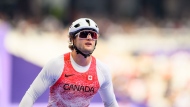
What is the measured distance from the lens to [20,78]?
50.8 feet

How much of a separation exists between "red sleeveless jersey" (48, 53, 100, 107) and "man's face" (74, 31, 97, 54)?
0.29 metres

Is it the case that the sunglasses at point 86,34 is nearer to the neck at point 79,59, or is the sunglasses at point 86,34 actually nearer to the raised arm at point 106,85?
the neck at point 79,59

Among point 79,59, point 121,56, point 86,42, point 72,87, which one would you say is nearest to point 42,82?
point 72,87

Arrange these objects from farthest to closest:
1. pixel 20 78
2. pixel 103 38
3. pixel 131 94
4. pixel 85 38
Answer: pixel 103 38 → pixel 131 94 → pixel 20 78 → pixel 85 38

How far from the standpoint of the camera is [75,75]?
977 cm

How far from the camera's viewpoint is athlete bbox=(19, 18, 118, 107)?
31.3ft

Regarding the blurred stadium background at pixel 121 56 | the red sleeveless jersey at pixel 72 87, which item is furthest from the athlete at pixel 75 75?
the blurred stadium background at pixel 121 56

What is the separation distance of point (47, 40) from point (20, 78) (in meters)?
1.98

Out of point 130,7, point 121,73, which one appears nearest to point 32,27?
point 121,73

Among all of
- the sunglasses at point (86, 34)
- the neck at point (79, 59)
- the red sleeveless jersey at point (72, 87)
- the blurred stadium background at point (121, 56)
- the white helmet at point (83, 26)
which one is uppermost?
the blurred stadium background at point (121, 56)

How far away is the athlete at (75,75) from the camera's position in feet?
31.3

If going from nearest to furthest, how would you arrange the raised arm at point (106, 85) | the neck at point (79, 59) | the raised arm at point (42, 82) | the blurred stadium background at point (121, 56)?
1. the raised arm at point (42, 82)
2. the neck at point (79, 59)
3. the raised arm at point (106, 85)
4. the blurred stadium background at point (121, 56)

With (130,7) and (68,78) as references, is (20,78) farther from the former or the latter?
(130,7)

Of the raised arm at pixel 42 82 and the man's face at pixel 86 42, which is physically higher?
the man's face at pixel 86 42
